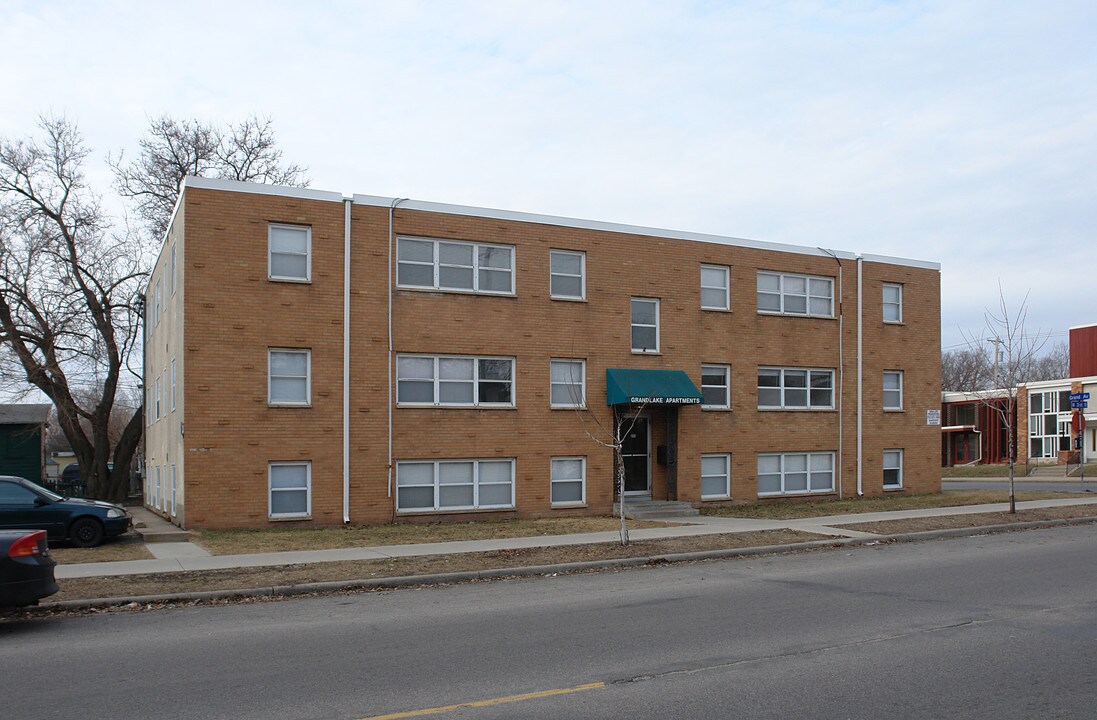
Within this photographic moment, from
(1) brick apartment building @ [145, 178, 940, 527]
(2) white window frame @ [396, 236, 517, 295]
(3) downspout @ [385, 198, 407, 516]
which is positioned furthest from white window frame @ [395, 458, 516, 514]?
(2) white window frame @ [396, 236, 517, 295]

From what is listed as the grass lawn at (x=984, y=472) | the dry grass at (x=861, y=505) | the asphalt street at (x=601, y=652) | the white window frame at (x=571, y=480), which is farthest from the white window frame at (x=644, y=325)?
the grass lawn at (x=984, y=472)

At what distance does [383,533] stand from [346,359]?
428cm

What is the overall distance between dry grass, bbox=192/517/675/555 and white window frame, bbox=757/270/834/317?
8808mm

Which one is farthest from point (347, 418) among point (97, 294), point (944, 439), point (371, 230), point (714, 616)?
point (944, 439)

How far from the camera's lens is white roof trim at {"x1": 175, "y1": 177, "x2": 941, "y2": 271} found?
67.4ft

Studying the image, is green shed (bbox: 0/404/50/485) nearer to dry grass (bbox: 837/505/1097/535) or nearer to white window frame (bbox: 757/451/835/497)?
white window frame (bbox: 757/451/835/497)

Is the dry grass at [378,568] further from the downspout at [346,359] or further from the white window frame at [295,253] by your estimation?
the white window frame at [295,253]

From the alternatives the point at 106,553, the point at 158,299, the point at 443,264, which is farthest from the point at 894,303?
the point at 106,553

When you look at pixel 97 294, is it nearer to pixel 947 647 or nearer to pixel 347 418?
pixel 347 418

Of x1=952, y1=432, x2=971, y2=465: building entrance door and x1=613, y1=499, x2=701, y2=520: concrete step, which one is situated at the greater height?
x1=613, y1=499, x2=701, y2=520: concrete step

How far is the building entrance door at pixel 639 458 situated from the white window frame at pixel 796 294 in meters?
5.01

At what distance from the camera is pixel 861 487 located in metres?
28.4

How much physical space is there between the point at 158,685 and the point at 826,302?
24.0 m

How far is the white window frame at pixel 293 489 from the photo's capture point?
2057cm
